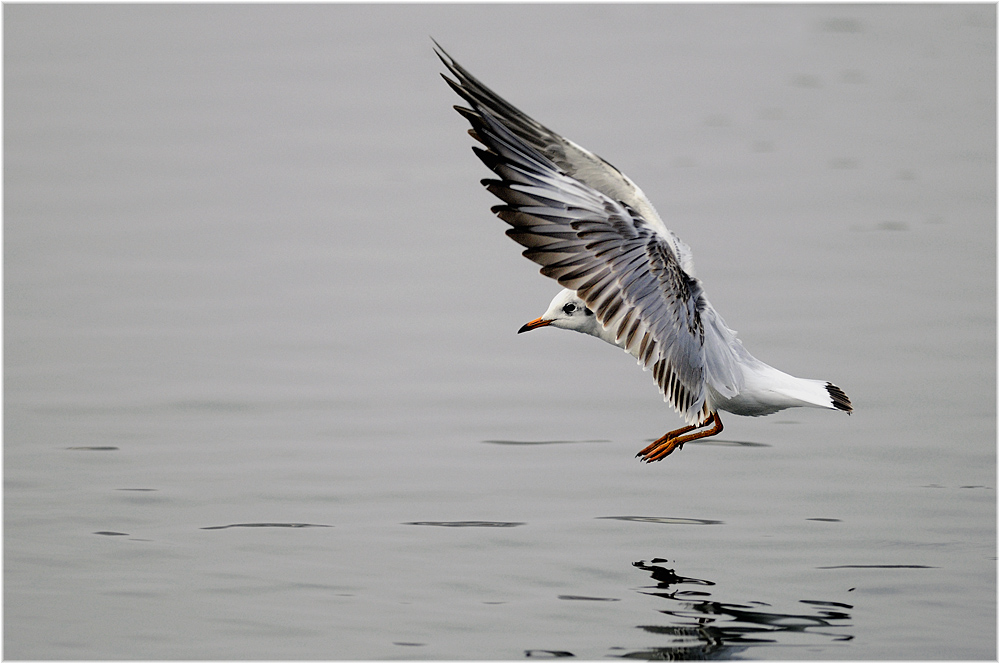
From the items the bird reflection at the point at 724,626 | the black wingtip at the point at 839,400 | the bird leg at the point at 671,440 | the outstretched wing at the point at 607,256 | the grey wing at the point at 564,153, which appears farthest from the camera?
the grey wing at the point at 564,153

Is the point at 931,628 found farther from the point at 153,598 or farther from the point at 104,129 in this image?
the point at 104,129

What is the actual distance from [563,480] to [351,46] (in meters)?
11.8

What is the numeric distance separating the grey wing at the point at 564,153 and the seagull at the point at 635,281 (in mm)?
328

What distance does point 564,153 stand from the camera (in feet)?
27.7

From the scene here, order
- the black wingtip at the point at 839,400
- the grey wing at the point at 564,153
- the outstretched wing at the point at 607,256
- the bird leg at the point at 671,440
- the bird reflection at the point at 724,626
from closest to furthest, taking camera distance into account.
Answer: the bird reflection at the point at 724,626, the outstretched wing at the point at 607,256, the black wingtip at the point at 839,400, the bird leg at the point at 671,440, the grey wing at the point at 564,153

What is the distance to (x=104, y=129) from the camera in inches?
608

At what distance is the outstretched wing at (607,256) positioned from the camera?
6930mm

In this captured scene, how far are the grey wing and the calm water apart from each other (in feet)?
4.96

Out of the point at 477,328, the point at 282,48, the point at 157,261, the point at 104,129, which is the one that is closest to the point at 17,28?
the point at 282,48

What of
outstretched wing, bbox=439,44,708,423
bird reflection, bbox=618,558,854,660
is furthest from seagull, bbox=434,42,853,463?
Result: bird reflection, bbox=618,558,854,660

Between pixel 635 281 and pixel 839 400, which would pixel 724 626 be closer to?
pixel 839 400

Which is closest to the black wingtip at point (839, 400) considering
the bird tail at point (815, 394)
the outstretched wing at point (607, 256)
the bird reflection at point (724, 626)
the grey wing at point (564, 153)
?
the bird tail at point (815, 394)

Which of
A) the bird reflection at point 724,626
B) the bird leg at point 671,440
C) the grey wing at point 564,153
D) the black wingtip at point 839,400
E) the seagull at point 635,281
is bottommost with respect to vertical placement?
the bird reflection at point 724,626

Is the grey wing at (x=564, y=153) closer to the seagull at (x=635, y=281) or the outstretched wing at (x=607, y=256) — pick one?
the seagull at (x=635, y=281)
